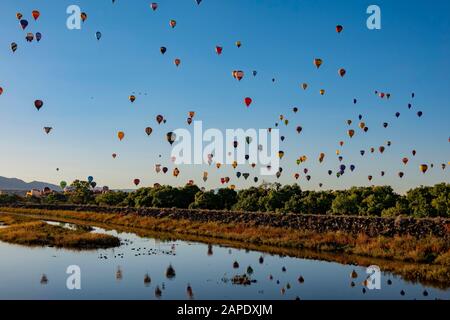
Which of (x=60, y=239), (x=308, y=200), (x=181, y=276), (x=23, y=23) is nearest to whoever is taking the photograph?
(x=181, y=276)

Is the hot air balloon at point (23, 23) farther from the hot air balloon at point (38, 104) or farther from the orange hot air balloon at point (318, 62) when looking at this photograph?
the orange hot air balloon at point (318, 62)

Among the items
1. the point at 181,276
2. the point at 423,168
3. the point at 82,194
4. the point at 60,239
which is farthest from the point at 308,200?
the point at 82,194

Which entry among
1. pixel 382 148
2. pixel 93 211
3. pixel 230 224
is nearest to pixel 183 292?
pixel 230 224

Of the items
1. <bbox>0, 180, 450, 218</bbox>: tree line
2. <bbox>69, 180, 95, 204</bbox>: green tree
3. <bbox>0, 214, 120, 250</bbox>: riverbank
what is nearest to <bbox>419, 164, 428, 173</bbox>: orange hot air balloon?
<bbox>0, 180, 450, 218</bbox>: tree line

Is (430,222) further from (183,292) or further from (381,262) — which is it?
(183,292)

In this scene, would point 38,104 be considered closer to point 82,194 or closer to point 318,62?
point 318,62
